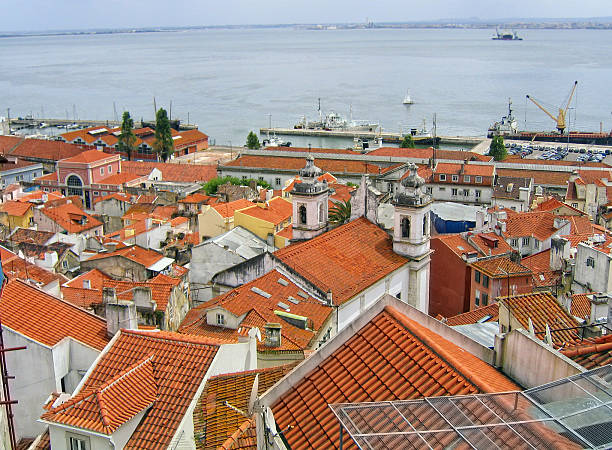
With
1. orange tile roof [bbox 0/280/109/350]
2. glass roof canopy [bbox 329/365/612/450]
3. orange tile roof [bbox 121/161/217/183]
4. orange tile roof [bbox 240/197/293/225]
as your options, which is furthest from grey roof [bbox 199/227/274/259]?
orange tile roof [bbox 121/161/217/183]

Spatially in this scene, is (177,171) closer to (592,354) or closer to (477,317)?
(477,317)

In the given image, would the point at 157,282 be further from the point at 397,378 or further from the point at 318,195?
the point at 397,378

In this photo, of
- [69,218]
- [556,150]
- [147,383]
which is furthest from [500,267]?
[556,150]

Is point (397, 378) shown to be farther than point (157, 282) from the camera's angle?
No

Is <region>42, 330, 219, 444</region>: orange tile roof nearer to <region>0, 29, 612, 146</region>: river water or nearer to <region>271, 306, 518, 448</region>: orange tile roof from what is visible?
<region>271, 306, 518, 448</region>: orange tile roof

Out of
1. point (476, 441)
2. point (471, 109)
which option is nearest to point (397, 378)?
point (476, 441)
